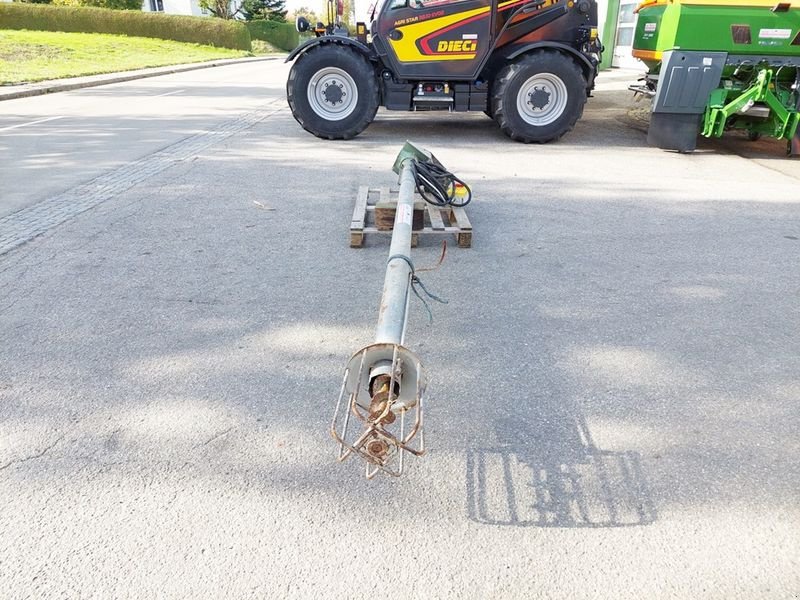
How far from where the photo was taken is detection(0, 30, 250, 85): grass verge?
1895 centimetres

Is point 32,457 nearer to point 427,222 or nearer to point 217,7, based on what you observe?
point 427,222

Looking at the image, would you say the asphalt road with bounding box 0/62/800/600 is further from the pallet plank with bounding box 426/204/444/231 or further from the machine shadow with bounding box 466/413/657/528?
the pallet plank with bounding box 426/204/444/231

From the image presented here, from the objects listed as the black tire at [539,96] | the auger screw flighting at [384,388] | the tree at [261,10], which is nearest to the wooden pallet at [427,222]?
the auger screw flighting at [384,388]

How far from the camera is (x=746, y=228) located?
5242 mm

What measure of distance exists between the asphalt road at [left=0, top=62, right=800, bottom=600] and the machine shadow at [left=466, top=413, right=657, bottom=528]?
0.04 ft

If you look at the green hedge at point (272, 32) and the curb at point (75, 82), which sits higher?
the green hedge at point (272, 32)

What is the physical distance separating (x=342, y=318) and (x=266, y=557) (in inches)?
68.9

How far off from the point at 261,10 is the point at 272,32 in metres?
5.64

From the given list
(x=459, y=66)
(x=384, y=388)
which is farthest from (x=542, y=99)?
(x=384, y=388)

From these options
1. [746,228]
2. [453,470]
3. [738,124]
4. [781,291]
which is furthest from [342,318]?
[738,124]

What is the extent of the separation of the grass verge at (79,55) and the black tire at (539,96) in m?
14.3

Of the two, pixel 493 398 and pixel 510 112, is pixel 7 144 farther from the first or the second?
pixel 493 398

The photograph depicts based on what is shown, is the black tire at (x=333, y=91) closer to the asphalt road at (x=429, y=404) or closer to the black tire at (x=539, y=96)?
the black tire at (x=539, y=96)

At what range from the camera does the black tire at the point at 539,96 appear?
8.19 metres
